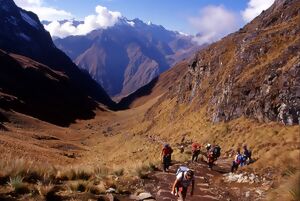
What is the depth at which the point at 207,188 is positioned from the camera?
21516 millimetres

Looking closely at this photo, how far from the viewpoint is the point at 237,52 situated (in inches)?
2131

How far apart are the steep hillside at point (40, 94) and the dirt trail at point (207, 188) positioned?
85949mm

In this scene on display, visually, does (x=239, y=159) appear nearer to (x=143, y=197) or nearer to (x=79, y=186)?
(x=143, y=197)

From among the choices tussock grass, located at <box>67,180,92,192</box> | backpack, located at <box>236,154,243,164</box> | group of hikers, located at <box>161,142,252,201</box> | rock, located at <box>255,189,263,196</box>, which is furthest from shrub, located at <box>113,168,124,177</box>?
backpack, located at <box>236,154,243,164</box>

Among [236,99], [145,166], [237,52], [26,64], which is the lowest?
[145,166]

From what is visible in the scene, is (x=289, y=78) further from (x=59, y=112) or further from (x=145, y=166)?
(x=59, y=112)

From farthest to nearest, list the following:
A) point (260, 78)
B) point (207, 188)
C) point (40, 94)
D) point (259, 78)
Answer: point (40, 94) < point (259, 78) < point (260, 78) < point (207, 188)

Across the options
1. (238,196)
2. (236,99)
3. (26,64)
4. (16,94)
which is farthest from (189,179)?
(26,64)

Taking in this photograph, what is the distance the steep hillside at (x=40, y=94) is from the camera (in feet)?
387

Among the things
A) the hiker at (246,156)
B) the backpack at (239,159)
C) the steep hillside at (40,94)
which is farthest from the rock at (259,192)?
the steep hillside at (40,94)

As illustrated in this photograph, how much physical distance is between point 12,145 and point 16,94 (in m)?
86.6

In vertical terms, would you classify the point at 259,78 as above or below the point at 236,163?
above

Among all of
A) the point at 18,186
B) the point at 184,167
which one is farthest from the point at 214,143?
the point at 18,186

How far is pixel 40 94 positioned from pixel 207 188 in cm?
12429
